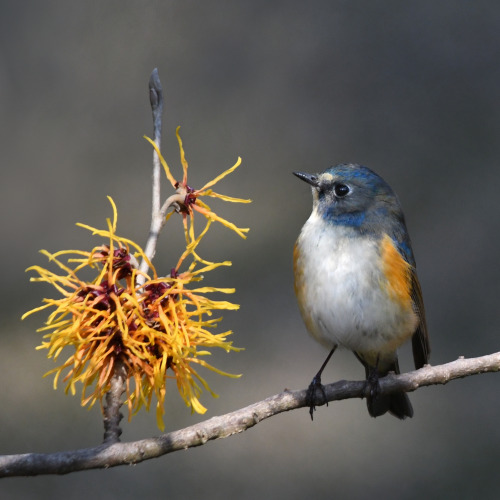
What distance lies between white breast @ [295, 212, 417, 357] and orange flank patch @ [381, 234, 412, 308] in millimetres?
19

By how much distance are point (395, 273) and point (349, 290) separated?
0.16 m

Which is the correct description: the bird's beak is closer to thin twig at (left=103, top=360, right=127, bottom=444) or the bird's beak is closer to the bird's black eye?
the bird's black eye

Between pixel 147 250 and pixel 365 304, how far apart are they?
116 cm

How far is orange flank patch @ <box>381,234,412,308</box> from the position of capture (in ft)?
7.72

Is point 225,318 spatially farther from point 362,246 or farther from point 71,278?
point 71,278

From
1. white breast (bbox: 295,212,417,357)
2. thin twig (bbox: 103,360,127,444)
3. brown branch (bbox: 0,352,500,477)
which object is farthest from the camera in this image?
white breast (bbox: 295,212,417,357)

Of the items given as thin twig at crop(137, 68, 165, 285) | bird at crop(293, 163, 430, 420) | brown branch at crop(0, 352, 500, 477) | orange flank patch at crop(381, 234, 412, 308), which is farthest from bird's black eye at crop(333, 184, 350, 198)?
thin twig at crop(137, 68, 165, 285)

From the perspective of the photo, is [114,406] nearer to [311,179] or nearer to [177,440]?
[177,440]

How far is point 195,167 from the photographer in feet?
15.0

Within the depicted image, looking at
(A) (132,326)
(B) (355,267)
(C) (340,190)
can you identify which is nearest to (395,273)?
(B) (355,267)

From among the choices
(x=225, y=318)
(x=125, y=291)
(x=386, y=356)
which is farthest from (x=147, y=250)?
(x=225, y=318)

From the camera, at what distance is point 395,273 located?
2.37 metres

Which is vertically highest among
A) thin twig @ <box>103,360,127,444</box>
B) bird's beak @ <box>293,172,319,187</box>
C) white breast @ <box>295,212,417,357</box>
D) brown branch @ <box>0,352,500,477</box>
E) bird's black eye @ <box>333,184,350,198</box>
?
bird's beak @ <box>293,172,319,187</box>

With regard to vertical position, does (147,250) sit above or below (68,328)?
above
